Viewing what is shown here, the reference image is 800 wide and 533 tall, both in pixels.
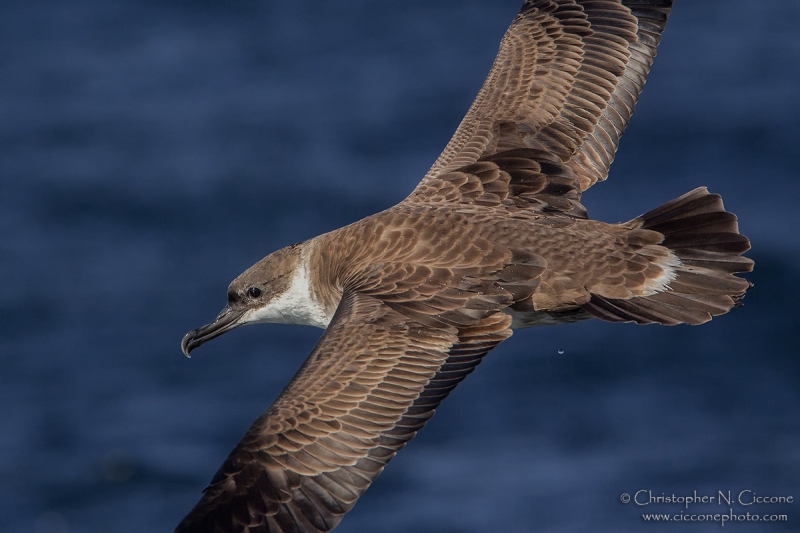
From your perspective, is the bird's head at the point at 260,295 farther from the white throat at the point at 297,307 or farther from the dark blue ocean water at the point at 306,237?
A: the dark blue ocean water at the point at 306,237

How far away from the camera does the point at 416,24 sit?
1680cm

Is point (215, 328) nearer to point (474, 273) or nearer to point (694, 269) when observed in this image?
point (474, 273)

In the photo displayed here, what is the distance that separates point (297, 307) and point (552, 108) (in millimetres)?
2121

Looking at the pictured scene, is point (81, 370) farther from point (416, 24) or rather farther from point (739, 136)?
point (739, 136)

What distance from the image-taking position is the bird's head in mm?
8109

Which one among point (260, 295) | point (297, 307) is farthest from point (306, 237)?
point (297, 307)

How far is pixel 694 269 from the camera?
23.1ft

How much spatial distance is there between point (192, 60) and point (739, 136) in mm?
6713

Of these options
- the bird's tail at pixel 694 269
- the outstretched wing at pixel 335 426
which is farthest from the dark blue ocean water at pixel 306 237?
the outstretched wing at pixel 335 426

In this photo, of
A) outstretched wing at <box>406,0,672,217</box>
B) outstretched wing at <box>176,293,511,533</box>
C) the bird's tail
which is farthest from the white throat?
the bird's tail

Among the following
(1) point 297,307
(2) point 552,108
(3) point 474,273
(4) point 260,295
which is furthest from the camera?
(2) point 552,108

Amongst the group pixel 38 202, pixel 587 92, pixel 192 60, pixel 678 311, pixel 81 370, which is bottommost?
pixel 678 311

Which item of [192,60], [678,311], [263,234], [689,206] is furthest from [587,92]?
[192,60]

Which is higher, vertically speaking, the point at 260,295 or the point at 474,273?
the point at 260,295
